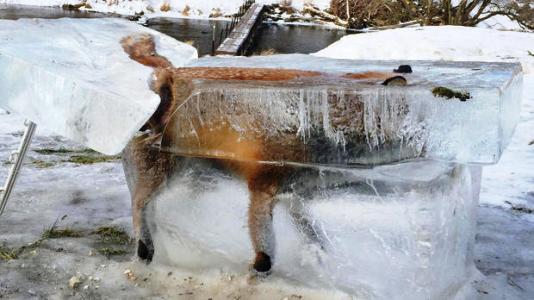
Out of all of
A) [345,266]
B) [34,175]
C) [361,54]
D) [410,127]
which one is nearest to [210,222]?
[345,266]

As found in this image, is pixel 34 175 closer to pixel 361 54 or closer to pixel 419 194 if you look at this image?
pixel 419 194

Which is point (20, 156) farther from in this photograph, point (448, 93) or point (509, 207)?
point (509, 207)

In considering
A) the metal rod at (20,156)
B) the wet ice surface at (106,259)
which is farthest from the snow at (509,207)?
the metal rod at (20,156)

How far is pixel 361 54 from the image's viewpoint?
34.1ft

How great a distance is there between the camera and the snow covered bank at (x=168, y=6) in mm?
21750

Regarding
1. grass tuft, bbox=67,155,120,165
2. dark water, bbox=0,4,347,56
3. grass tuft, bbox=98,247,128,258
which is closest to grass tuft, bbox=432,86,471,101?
grass tuft, bbox=98,247,128,258

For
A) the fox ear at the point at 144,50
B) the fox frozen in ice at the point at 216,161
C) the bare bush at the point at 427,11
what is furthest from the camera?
the bare bush at the point at 427,11

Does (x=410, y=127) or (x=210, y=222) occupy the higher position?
(x=410, y=127)

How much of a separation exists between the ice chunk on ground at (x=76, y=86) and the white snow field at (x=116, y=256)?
0.56m

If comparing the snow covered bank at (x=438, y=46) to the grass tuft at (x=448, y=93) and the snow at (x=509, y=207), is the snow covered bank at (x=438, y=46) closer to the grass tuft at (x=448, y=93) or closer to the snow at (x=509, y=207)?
the snow at (x=509, y=207)

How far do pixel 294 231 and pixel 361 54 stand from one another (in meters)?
8.32

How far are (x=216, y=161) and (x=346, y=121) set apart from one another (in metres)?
0.58

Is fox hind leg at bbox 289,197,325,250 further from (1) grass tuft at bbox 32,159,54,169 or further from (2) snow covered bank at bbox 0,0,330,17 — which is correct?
(2) snow covered bank at bbox 0,0,330,17

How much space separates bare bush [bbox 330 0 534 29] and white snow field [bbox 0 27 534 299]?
448 inches
